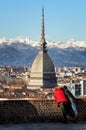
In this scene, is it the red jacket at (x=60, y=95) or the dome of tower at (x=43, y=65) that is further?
the dome of tower at (x=43, y=65)

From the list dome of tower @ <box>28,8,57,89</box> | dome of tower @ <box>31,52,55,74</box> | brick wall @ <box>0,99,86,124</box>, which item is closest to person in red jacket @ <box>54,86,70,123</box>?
brick wall @ <box>0,99,86,124</box>

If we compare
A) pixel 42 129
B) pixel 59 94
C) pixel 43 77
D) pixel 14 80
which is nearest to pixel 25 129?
pixel 42 129

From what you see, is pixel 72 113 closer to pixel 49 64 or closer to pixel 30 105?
pixel 30 105

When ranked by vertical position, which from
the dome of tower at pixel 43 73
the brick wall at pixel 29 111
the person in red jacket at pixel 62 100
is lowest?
the dome of tower at pixel 43 73

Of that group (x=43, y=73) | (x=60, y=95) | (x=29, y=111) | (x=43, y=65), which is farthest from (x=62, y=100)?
(x=43, y=65)

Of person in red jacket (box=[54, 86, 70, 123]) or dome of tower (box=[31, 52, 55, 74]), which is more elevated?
person in red jacket (box=[54, 86, 70, 123])

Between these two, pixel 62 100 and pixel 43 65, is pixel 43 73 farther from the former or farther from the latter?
pixel 62 100

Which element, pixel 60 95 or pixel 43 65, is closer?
pixel 60 95

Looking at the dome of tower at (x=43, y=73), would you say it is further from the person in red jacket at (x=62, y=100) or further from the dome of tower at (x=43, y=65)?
the person in red jacket at (x=62, y=100)

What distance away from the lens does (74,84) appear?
95062mm

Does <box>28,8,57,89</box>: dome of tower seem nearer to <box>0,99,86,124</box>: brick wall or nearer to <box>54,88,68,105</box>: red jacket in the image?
<box>0,99,86,124</box>: brick wall

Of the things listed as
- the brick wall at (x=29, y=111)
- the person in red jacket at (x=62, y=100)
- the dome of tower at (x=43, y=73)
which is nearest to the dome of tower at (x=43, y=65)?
the dome of tower at (x=43, y=73)

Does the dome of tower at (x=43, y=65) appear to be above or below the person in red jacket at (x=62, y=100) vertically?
below

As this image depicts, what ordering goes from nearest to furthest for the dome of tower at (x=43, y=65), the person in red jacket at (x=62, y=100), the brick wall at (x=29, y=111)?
the person in red jacket at (x=62, y=100), the brick wall at (x=29, y=111), the dome of tower at (x=43, y=65)
